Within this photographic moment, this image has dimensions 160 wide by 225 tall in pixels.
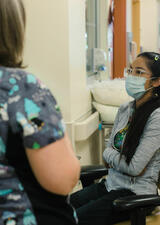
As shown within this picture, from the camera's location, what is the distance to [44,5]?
72.7 inches

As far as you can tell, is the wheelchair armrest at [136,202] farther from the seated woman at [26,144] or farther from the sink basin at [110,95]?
the sink basin at [110,95]

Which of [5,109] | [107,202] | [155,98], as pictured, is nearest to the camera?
[5,109]

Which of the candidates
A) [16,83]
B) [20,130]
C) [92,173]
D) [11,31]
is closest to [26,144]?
[20,130]

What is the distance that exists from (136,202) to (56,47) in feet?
3.67

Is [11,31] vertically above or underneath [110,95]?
above

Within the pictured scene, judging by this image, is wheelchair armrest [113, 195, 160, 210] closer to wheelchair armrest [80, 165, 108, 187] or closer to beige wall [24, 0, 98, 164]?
wheelchair armrest [80, 165, 108, 187]

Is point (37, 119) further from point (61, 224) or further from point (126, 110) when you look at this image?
point (126, 110)

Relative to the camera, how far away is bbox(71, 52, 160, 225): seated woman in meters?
1.43

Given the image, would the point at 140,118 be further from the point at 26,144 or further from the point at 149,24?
the point at 149,24

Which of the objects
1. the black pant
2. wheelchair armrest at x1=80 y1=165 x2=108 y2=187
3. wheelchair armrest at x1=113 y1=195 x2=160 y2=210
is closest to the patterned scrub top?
wheelchair armrest at x1=113 y1=195 x2=160 y2=210

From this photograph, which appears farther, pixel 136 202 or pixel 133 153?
pixel 133 153

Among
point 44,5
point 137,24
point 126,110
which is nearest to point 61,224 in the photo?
point 126,110

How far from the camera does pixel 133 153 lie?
1487mm

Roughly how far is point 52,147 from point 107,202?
892 mm
